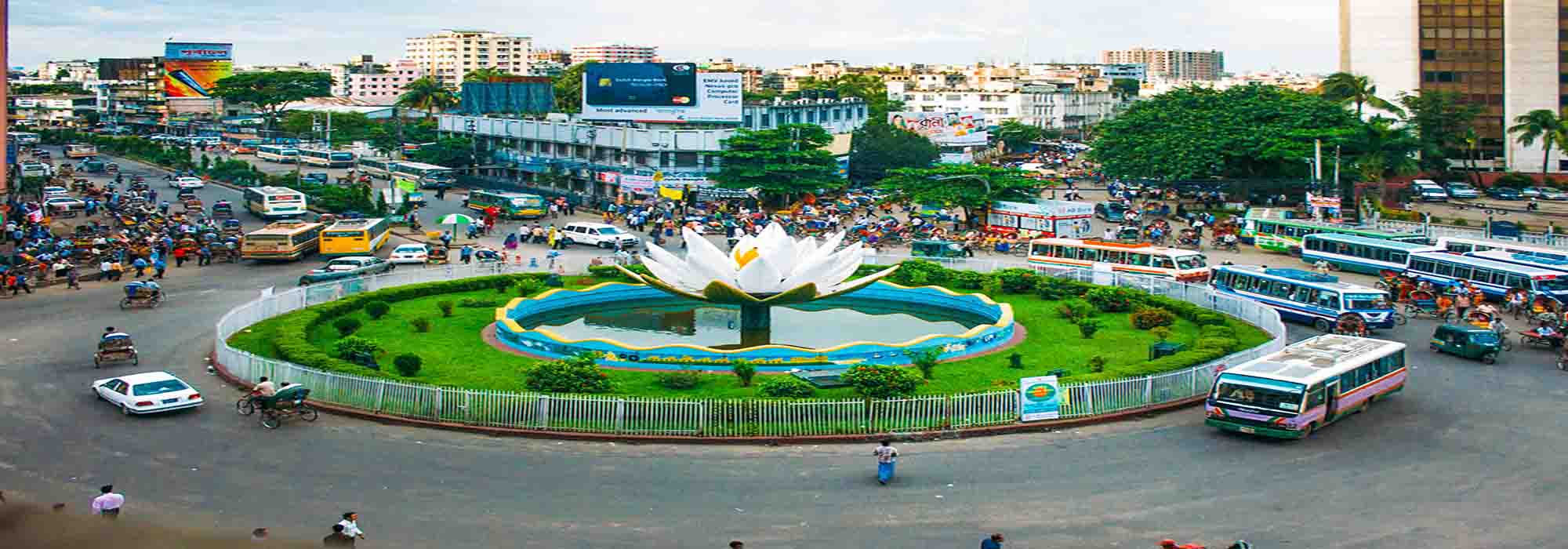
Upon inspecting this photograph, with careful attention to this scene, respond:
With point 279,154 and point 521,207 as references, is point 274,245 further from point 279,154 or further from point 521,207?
point 279,154

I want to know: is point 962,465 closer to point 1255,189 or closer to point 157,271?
point 157,271

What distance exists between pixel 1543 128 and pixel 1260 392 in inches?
2739

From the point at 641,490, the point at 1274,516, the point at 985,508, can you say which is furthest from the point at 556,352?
the point at 1274,516

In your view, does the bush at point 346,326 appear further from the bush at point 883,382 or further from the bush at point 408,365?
the bush at point 883,382

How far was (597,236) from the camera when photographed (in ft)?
198

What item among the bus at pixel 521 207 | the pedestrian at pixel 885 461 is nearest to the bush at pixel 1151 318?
the pedestrian at pixel 885 461

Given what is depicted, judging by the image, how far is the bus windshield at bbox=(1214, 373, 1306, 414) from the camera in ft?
84.6

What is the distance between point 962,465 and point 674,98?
6406 cm

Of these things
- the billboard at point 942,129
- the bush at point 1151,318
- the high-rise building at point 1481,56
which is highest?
the high-rise building at point 1481,56

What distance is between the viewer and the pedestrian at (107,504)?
2056 cm

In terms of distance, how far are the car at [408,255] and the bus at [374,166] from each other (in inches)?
1452

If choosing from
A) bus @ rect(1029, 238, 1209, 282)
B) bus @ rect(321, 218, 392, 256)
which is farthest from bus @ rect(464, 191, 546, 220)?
bus @ rect(1029, 238, 1209, 282)

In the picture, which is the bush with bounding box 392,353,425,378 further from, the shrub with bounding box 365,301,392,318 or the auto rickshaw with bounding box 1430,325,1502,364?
the auto rickshaw with bounding box 1430,325,1502,364

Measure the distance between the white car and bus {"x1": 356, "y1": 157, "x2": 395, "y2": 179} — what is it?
61.8 m
